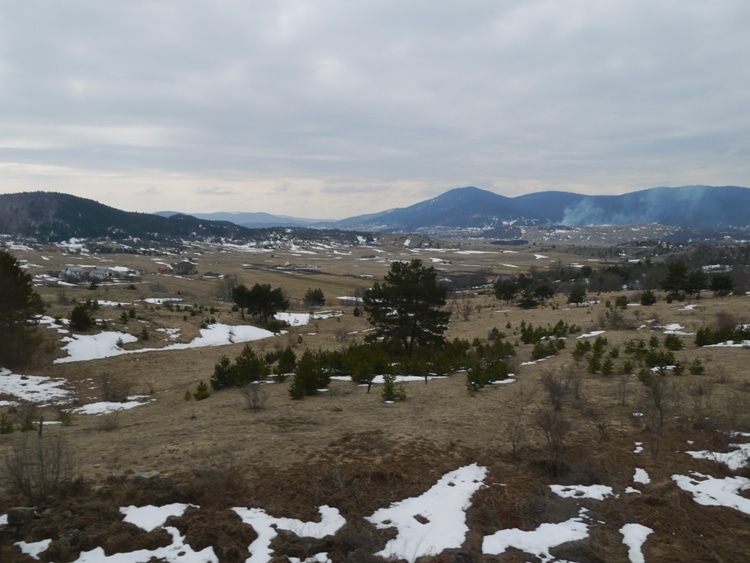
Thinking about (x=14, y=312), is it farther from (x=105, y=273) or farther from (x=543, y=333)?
(x=105, y=273)

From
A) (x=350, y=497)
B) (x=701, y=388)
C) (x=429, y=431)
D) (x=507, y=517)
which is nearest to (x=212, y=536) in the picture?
(x=350, y=497)

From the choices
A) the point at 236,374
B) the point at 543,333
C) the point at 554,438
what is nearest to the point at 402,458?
the point at 554,438

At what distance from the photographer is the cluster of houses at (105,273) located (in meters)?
90.6

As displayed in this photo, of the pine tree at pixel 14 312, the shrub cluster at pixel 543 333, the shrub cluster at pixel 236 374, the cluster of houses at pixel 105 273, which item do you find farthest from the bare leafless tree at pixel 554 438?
the cluster of houses at pixel 105 273

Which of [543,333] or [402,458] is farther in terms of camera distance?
[543,333]

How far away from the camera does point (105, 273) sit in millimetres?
105688

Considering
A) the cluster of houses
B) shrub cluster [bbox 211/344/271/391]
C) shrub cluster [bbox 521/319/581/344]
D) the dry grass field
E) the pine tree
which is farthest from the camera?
the cluster of houses

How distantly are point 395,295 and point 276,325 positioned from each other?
71.5 ft

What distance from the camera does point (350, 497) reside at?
7332mm

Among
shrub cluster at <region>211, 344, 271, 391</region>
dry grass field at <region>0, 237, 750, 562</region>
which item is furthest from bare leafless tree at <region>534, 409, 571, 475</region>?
shrub cluster at <region>211, 344, 271, 391</region>

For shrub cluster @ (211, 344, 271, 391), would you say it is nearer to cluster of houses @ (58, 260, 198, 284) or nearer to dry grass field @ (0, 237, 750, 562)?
dry grass field @ (0, 237, 750, 562)

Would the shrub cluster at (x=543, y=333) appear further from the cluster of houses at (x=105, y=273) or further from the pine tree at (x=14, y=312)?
the cluster of houses at (x=105, y=273)

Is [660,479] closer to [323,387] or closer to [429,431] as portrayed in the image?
[429,431]

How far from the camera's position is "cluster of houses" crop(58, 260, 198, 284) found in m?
90.6
